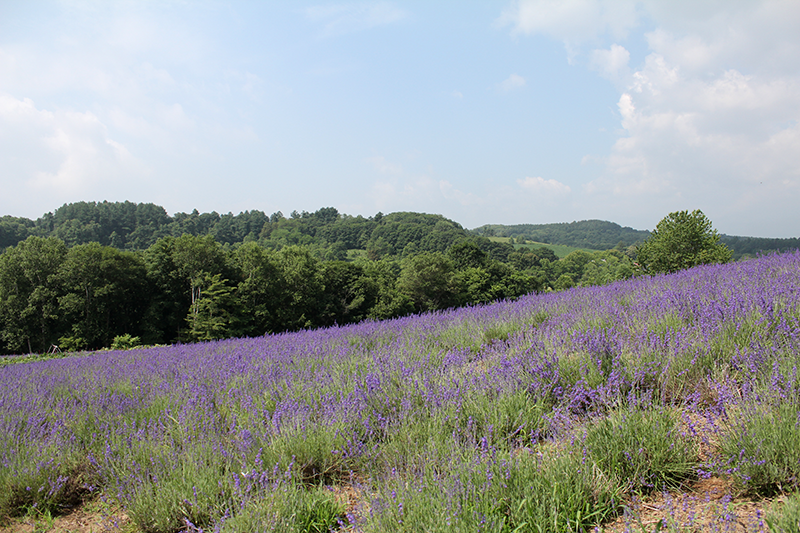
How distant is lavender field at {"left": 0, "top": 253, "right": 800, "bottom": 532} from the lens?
63.6 inches

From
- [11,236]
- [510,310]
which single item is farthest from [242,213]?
[510,310]

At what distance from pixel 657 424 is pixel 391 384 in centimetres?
161

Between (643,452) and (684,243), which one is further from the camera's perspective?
(684,243)

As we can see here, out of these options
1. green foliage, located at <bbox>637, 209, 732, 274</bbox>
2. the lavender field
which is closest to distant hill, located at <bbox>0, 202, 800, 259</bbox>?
green foliage, located at <bbox>637, 209, 732, 274</bbox>

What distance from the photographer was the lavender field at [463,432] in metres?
1.61

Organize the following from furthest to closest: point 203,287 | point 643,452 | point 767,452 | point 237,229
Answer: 1. point 237,229
2. point 203,287
3. point 643,452
4. point 767,452

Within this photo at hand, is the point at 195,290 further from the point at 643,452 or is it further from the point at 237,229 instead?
the point at 237,229

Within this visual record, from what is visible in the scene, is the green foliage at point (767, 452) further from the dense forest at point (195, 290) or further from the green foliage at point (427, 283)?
the green foliage at point (427, 283)

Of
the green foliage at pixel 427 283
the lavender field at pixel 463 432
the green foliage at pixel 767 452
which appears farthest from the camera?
the green foliage at pixel 427 283

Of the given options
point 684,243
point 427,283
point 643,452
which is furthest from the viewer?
point 427,283

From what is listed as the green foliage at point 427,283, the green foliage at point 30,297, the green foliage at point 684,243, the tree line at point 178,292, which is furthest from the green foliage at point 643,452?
the green foliage at point 427,283

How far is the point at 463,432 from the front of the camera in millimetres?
2219

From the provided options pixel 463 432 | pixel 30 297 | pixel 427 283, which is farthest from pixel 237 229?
pixel 463 432

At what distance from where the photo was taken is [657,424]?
1859 millimetres
